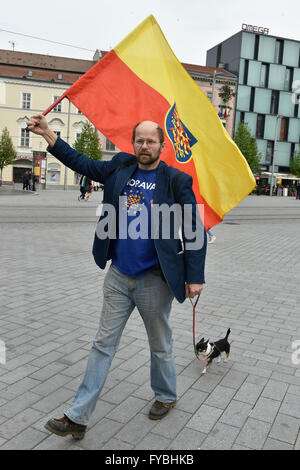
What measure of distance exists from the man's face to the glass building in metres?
66.2

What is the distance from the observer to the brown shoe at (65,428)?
285 centimetres

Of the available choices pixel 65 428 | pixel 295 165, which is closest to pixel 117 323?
pixel 65 428

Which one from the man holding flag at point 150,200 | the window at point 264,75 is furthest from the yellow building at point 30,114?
the man holding flag at point 150,200

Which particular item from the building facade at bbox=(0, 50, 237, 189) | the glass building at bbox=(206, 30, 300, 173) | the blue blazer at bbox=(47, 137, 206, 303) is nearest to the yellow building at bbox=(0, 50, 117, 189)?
the building facade at bbox=(0, 50, 237, 189)

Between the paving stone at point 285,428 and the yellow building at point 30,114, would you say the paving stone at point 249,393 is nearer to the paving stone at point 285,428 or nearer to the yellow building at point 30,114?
the paving stone at point 285,428

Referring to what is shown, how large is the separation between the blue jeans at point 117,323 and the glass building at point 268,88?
2610 inches

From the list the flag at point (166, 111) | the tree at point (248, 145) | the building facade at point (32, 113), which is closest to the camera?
the flag at point (166, 111)

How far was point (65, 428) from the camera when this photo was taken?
2.85 metres

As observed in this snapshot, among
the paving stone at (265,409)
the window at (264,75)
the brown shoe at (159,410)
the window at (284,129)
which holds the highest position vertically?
the window at (264,75)

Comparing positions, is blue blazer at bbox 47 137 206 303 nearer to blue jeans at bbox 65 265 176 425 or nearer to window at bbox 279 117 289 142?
blue jeans at bbox 65 265 176 425

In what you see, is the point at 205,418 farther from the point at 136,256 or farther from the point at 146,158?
the point at 146,158

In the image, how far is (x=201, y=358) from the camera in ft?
13.5

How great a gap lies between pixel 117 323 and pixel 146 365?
1.24 m
